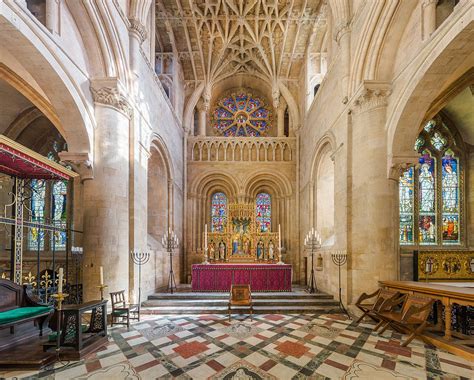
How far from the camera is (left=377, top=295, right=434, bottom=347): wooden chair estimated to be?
5065 mm

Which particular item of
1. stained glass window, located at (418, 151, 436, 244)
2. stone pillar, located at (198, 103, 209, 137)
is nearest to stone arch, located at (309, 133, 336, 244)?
stained glass window, located at (418, 151, 436, 244)

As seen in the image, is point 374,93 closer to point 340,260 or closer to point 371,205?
point 371,205

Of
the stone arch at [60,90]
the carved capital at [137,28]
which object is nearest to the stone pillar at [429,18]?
the carved capital at [137,28]

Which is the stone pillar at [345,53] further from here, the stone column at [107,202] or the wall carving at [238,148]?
the wall carving at [238,148]

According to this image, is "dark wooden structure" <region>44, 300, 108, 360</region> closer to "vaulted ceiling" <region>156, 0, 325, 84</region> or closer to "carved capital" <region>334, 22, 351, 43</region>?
"carved capital" <region>334, 22, 351, 43</region>

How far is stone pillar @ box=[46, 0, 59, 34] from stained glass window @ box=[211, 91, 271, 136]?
1085cm

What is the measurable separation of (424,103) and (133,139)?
7.41 m

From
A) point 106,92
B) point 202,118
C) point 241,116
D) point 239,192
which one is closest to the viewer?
point 106,92

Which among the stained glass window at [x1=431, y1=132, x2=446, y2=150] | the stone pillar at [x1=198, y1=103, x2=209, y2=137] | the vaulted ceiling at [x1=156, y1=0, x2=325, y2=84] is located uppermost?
the vaulted ceiling at [x1=156, y1=0, x2=325, y2=84]

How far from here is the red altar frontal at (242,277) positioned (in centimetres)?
935

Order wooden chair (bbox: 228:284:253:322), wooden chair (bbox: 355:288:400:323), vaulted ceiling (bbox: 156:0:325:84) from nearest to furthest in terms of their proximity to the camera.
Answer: wooden chair (bbox: 355:288:400:323)
wooden chair (bbox: 228:284:253:322)
vaulted ceiling (bbox: 156:0:325:84)

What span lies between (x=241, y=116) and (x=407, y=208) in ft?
33.0

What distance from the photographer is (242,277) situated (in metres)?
9.42

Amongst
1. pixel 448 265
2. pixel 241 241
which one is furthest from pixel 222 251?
pixel 448 265
